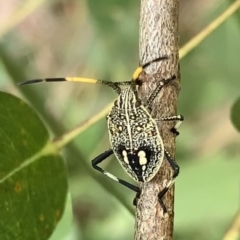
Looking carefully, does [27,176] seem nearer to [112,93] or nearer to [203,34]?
[203,34]

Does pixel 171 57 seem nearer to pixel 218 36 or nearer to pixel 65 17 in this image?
pixel 218 36

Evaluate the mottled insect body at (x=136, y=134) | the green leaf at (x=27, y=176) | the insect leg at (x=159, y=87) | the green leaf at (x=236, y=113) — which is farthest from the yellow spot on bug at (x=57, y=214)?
the green leaf at (x=236, y=113)

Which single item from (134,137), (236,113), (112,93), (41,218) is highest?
(112,93)

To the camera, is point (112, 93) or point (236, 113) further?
point (112, 93)

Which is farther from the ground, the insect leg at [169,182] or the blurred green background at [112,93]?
the blurred green background at [112,93]

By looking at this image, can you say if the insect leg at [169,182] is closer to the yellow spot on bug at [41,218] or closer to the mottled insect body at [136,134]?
the mottled insect body at [136,134]

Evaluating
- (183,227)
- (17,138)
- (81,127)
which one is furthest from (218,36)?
(17,138)

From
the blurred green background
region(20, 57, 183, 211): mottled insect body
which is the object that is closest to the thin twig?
region(20, 57, 183, 211): mottled insect body

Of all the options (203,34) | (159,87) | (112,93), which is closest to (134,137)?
(159,87)
